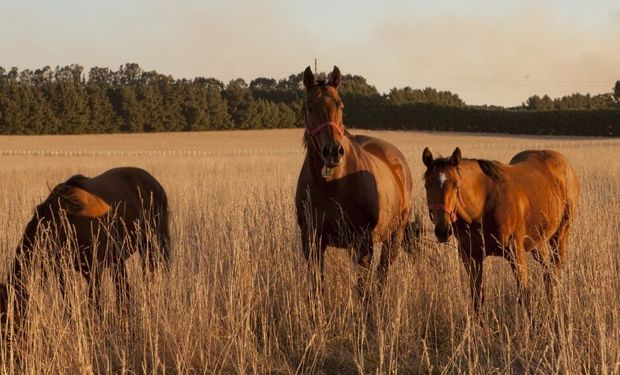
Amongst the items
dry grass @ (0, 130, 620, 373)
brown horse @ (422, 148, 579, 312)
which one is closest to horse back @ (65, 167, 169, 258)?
dry grass @ (0, 130, 620, 373)

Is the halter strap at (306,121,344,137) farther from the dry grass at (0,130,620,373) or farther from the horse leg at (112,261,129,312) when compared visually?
the horse leg at (112,261,129,312)

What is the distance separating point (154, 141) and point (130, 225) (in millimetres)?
54058


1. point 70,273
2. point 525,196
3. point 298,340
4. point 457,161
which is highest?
point 457,161

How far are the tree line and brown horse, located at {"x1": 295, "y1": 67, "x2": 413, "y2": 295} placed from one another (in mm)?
62721

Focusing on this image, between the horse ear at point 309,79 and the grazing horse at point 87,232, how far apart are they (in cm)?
178

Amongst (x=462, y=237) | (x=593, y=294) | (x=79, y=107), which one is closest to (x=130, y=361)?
(x=462, y=237)

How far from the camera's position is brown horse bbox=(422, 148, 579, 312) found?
18.3ft

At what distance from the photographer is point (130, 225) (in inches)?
277

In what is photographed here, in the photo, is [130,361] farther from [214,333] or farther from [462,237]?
[462,237]

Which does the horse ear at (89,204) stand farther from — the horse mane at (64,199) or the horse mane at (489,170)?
the horse mane at (489,170)

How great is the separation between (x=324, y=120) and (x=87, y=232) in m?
2.34

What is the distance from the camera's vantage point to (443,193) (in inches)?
216

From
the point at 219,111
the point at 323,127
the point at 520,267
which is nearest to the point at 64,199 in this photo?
the point at 323,127

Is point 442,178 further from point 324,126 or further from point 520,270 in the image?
point 520,270
